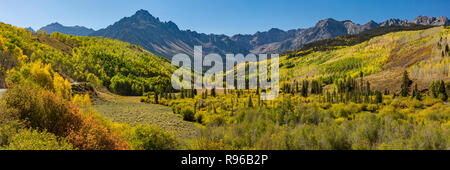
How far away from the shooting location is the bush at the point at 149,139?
31.8 meters

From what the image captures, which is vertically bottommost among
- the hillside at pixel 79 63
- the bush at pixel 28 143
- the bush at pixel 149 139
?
the bush at pixel 149 139

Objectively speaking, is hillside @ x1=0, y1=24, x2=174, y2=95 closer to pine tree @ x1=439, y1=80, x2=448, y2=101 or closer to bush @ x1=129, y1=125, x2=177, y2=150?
bush @ x1=129, y1=125, x2=177, y2=150

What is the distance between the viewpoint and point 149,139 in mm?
31969

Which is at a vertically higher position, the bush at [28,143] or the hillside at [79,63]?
the hillside at [79,63]

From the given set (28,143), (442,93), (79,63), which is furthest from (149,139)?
(79,63)

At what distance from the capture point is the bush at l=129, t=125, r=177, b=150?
104 ft

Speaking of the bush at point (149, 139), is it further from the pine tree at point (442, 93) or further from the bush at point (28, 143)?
the pine tree at point (442, 93)

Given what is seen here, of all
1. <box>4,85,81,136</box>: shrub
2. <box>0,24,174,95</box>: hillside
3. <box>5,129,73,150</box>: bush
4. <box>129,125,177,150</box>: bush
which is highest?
<box>0,24,174,95</box>: hillside

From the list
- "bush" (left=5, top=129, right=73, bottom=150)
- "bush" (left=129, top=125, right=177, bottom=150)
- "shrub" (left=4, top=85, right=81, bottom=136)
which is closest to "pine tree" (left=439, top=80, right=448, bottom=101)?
"bush" (left=129, top=125, right=177, bottom=150)

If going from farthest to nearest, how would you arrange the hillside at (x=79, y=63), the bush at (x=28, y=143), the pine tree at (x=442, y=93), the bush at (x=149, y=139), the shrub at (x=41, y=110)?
1. the hillside at (x=79, y=63)
2. the pine tree at (x=442, y=93)
3. the bush at (x=149, y=139)
4. the shrub at (x=41, y=110)
5. the bush at (x=28, y=143)

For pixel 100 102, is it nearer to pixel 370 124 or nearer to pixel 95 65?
pixel 95 65

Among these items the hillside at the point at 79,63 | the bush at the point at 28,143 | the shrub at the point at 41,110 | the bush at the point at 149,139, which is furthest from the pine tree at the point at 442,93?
the hillside at the point at 79,63

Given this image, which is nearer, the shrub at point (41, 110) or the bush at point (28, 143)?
the bush at point (28, 143)
